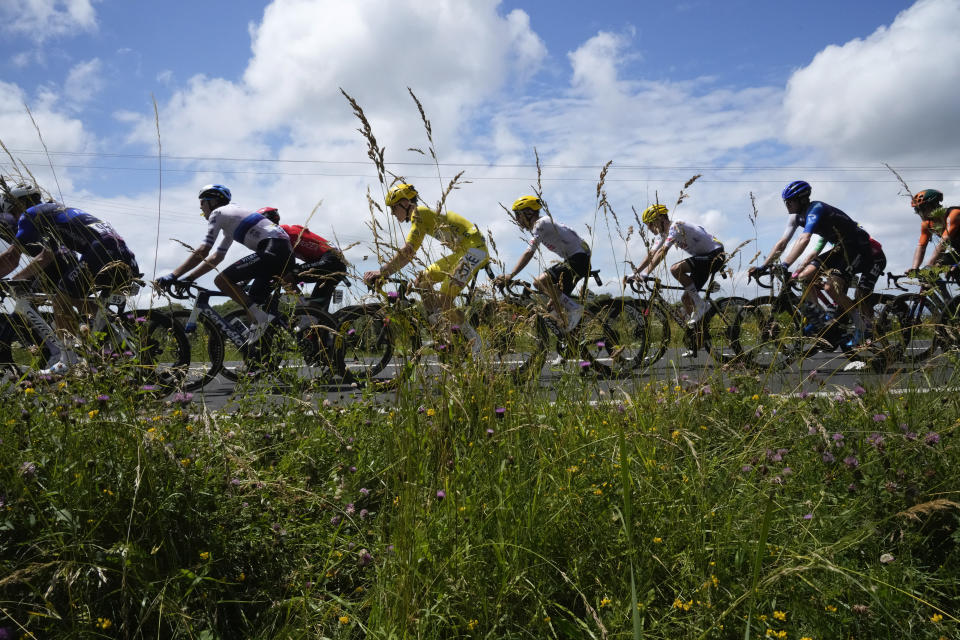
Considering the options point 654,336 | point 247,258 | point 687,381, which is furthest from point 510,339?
point 247,258

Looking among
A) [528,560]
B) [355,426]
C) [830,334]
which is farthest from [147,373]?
[830,334]

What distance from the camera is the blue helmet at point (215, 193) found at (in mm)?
6922

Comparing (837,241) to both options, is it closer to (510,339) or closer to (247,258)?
(510,339)

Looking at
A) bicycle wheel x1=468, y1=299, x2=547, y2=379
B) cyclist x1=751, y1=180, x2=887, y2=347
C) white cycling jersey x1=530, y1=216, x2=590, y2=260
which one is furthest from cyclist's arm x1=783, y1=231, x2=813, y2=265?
bicycle wheel x1=468, y1=299, x2=547, y2=379

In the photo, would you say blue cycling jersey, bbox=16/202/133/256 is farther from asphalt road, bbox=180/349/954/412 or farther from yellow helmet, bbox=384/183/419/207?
yellow helmet, bbox=384/183/419/207

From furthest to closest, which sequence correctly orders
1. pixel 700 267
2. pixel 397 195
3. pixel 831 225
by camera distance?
pixel 831 225 < pixel 700 267 < pixel 397 195

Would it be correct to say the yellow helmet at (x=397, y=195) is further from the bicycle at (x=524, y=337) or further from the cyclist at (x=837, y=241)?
the cyclist at (x=837, y=241)

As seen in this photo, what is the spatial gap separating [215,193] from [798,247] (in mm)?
6948

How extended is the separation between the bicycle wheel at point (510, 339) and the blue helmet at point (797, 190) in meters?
6.25

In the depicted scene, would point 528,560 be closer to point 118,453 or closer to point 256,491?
point 256,491

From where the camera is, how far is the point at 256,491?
188 centimetres

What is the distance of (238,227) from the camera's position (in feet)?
21.7

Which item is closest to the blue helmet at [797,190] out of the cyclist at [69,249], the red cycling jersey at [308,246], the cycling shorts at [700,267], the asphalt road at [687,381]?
the cycling shorts at [700,267]

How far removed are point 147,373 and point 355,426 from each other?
921 millimetres
